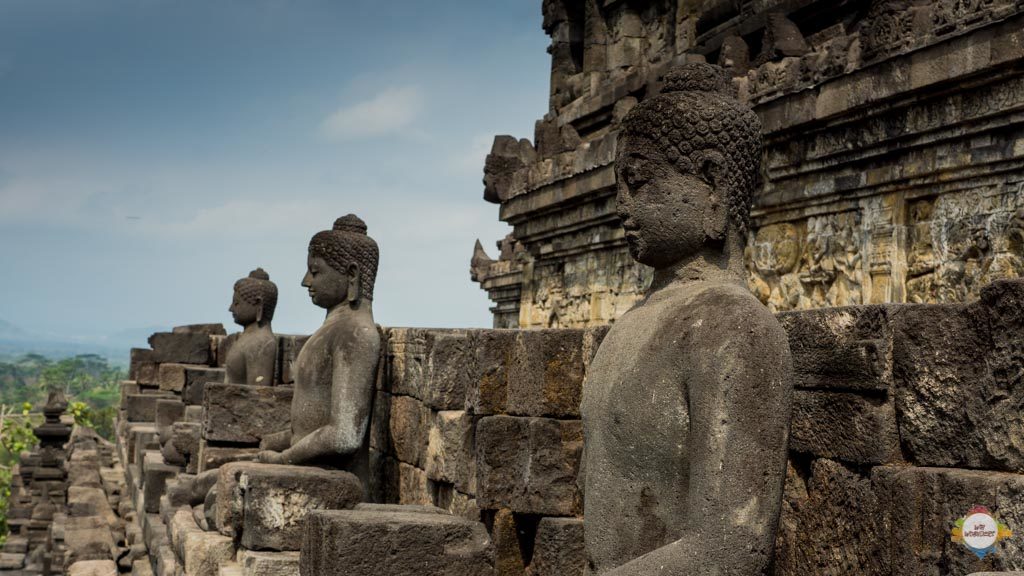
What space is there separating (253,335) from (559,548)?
239 inches

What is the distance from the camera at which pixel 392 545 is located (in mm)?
4582

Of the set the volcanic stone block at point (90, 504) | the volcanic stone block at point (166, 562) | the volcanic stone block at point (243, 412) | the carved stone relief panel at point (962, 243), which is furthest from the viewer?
the volcanic stone block at point (90, 504)

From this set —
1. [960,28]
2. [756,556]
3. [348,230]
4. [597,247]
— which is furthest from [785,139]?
[756,556]

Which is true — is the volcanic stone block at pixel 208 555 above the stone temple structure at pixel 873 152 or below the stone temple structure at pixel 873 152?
below

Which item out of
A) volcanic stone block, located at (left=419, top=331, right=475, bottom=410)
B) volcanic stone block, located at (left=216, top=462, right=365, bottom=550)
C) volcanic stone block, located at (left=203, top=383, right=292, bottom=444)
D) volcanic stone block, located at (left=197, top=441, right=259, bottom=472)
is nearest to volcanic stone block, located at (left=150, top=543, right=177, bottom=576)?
volcanic stone block, located at (left=197, top=441, right=259, bottom=472)

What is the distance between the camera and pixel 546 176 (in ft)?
42.3

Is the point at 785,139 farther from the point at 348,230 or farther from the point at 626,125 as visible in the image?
the point at 626,125

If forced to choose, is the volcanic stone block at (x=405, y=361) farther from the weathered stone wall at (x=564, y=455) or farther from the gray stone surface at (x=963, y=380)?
the gray stone surface at (x=963, y=380)

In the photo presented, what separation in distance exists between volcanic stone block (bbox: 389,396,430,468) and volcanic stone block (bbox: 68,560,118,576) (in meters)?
4.94

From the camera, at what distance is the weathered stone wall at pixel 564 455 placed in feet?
8.52

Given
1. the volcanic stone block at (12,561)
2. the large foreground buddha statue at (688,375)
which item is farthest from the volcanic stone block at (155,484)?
the large foreground buddha statue at (688,375)

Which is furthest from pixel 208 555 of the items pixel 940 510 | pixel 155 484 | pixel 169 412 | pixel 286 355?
pixel 169 412

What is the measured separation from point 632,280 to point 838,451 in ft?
29.0

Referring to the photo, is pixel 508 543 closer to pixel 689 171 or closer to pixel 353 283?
pixel 353 283
